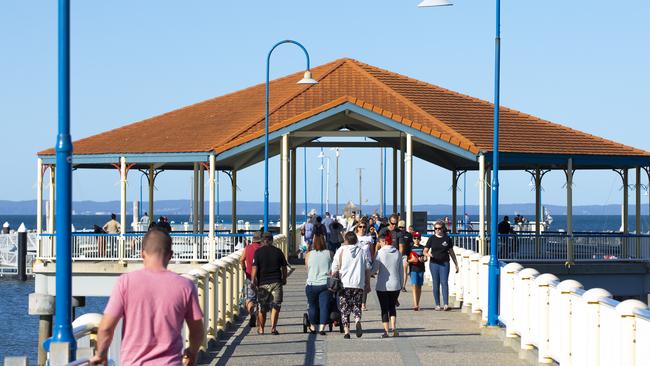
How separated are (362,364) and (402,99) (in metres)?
27.8

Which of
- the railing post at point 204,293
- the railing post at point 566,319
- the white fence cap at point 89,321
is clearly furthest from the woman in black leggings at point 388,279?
the white fence cap at point 89,321

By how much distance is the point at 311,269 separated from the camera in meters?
20.0

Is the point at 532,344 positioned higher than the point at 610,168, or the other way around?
the point at 610,168

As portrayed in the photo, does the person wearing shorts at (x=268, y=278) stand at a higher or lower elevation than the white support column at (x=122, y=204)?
lower

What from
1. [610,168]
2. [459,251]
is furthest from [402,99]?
→ [459,251]

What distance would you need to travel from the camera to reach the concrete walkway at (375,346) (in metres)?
16.8

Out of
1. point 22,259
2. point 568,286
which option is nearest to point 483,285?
point 568,286

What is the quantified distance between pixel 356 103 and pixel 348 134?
1.73 meters

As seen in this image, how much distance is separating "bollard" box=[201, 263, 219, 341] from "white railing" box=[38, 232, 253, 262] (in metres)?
18.2

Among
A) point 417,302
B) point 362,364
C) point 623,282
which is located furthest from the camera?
point 623,282

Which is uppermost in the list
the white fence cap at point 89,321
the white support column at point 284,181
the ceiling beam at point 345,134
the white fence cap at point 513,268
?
the ceiling beam at point 345,134

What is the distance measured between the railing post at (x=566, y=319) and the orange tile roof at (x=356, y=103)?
23.5m

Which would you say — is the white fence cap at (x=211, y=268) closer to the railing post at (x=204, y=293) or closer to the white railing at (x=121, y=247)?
the railing post at (x=204, y=293)

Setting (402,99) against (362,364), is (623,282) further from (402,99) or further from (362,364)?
(362,364)
